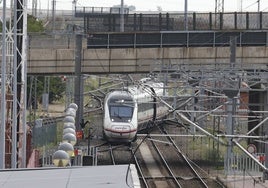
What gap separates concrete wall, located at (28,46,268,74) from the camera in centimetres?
3153

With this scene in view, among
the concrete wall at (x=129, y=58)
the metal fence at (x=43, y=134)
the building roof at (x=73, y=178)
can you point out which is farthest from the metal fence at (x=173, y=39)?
the building roof at (x=73, y=178)

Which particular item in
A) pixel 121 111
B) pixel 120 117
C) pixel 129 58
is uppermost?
pixel 129 58

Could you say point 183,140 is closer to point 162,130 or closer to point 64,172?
point 162,130

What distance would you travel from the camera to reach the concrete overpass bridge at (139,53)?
3153 cm

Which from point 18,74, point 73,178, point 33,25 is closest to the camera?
point 73,178

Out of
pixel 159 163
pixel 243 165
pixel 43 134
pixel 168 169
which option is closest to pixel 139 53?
pixel 159 163

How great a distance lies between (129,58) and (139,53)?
49 cm

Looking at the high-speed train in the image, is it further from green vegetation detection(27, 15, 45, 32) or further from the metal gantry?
green vegetation detection(27, 15, 45, 32)

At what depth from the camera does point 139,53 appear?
31828mm

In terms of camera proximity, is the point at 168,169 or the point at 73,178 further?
the point at 168,169

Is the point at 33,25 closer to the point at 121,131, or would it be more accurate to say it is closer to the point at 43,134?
the point at 43,134

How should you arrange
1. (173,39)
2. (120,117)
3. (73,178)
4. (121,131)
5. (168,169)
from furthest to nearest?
(173,39)
(120,117)
(121,131)
(168,169)
(73,178)

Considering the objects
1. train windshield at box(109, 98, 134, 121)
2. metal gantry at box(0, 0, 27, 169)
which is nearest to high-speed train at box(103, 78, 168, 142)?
train windshield at box(109, 98, 134, 121)

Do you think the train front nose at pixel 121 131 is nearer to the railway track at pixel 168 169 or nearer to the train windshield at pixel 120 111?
the train windshield at pixel 120 111
